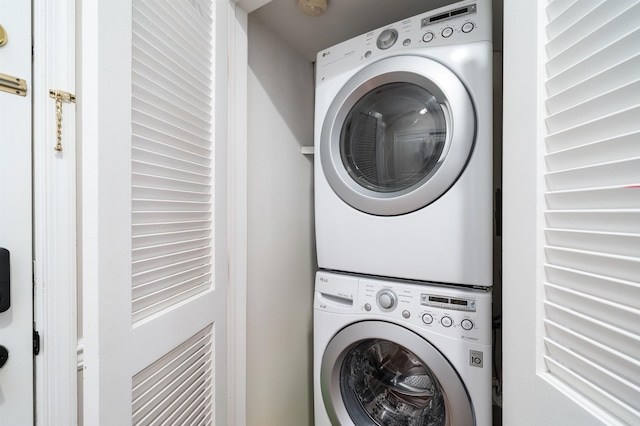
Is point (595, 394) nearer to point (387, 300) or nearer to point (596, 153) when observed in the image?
point (596, 153)

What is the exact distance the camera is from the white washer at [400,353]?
83 centimetres

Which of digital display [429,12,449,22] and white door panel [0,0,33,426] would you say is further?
digital display [429,12,449,22]

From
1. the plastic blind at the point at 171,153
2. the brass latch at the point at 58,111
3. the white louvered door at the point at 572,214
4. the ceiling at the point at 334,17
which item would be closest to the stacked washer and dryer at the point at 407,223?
the ceiling at the point at 334,17

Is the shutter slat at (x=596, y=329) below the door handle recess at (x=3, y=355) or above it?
above

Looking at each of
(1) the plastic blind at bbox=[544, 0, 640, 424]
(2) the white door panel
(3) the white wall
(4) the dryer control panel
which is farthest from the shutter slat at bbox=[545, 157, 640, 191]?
(2) the white door panel

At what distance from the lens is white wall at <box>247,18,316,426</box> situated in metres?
1.21

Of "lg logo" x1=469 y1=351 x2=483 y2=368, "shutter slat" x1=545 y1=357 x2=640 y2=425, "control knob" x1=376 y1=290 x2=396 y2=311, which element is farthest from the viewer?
"control knob" x1=376 y1=290 x2=396 y2=311

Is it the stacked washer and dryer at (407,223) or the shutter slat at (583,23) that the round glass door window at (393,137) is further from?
the shutter slat at (583,23)

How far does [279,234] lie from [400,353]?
765mm

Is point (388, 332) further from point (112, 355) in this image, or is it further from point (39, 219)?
point (39, 219)

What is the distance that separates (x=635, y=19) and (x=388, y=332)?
3.01ft

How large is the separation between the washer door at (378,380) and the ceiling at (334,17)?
1.33 meters

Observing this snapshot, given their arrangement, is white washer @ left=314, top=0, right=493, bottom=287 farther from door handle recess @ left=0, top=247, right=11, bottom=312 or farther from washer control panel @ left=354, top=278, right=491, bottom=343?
door handle recess @ left=0, top=247, right=11, bottom=312

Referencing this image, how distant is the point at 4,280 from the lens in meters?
0.63
